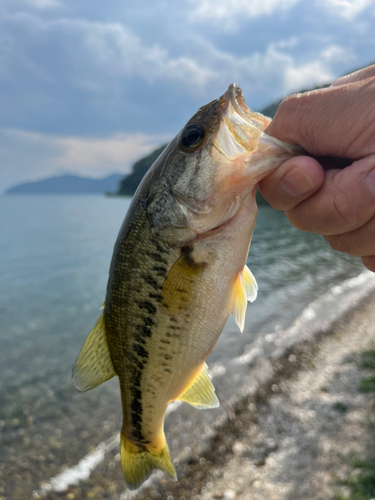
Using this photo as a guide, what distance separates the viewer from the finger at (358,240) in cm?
221

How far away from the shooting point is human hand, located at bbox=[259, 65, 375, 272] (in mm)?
1877

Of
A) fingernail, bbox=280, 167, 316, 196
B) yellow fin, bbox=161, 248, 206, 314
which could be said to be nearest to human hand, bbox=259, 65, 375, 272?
fingernail, bbox=280, 167, 316, 196

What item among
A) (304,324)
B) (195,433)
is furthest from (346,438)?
(304,324)

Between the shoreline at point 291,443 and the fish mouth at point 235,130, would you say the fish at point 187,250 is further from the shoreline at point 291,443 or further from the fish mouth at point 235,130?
the shoreline at point 291,443

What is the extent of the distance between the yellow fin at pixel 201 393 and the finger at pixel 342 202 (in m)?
1.49

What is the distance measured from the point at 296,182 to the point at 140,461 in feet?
8.55

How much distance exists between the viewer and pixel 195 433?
6043mm

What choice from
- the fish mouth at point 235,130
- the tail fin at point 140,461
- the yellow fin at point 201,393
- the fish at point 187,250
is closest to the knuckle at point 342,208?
the fish at point 187,250

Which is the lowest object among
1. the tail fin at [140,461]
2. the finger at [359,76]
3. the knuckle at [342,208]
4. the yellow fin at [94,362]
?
the tail fin at [140,461]

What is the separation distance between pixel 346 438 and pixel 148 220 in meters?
5.16

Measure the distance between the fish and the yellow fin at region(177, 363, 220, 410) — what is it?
231 mm

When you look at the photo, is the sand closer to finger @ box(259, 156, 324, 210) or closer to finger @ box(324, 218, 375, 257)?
finger @ box(324, 218, 375, 257)

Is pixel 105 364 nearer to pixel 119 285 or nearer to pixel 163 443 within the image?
pixel 119 285

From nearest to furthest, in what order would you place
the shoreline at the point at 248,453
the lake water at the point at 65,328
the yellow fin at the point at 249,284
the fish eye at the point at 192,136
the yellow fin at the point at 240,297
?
the fish eye at the point at 192,136
the yellow fin at the point at 240,297
the yellow fin at the point at 249,284
the shoreline at the point at 248,453
the lake water at the point at 65,328
